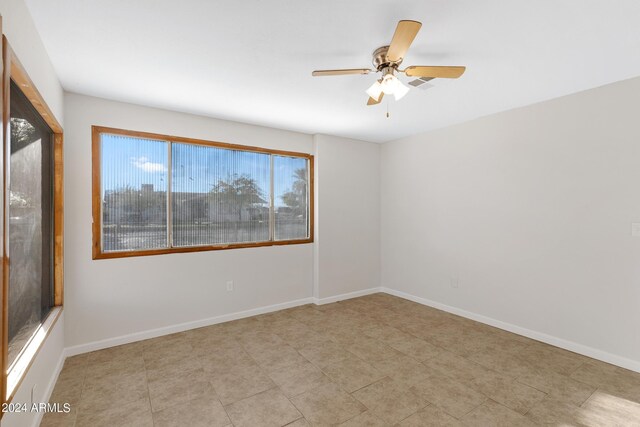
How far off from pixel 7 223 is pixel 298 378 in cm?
210

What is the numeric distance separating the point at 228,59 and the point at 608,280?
12.3 feet

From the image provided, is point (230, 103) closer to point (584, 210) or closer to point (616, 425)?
point (584, 210)

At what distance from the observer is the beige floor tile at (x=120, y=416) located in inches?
76.5

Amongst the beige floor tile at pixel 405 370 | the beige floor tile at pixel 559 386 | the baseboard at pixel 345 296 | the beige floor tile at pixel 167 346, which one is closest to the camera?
the beige floor tile at pixel 559 386

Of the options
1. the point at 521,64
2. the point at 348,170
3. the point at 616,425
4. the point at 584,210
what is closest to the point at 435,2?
the point at 521,64

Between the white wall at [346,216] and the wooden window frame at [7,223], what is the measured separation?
2860 mm

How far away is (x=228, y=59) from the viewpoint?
2262 mm

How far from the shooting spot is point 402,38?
1.67 metres

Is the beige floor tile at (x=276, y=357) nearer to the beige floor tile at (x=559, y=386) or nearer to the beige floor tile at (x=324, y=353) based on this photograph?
the beige floor tile at (x=324, y=353)

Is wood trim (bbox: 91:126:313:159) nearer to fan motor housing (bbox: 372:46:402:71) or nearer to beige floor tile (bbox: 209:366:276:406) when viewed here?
fan motor housing (bbox: 372:46:402:71)

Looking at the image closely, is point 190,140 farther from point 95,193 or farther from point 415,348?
point 415,348

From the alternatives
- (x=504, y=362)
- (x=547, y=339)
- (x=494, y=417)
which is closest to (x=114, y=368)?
(x=494, y=417)

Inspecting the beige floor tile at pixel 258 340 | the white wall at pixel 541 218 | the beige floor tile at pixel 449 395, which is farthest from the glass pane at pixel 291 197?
the beige floor tile at pixel 449 395

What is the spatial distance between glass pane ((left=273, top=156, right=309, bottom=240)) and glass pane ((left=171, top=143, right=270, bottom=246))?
17 cm
